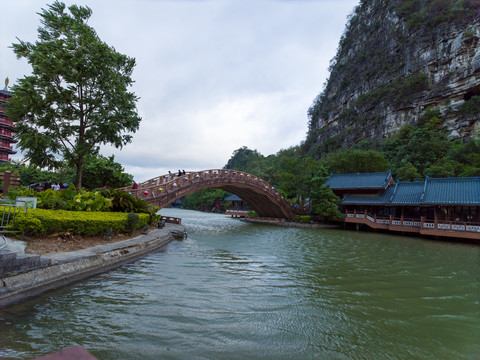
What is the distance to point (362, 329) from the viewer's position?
14.4 feet

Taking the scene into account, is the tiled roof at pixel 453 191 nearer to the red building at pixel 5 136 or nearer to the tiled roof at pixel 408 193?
the tiled roof at pixel 408 193

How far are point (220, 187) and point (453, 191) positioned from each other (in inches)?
770

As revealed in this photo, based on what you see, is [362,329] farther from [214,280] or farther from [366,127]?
[366,127]

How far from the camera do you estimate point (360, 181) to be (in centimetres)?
2839

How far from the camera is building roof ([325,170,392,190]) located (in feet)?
87.6

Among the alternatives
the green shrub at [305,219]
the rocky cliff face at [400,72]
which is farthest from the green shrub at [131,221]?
the rocky cliff face at [400,72]

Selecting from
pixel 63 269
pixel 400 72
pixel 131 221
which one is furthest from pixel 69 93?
pixel 400 72

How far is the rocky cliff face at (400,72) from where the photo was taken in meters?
37.6

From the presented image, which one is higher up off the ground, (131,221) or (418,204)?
(418,204)

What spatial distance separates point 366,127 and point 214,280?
5224 centimetres

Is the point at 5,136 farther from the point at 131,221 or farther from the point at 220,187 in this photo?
the point at 131,221

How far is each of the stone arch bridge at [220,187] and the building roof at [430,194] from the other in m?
7.48

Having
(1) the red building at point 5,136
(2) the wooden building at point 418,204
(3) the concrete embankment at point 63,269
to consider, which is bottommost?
(3) the concrete embankment at point 63,269

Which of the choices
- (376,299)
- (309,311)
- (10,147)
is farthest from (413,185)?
(10,147)
